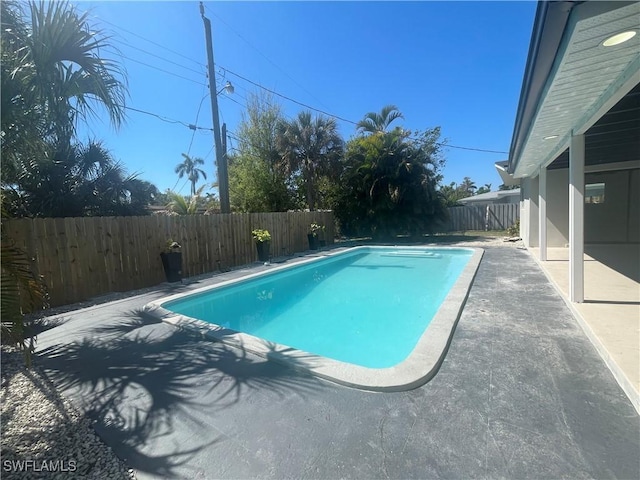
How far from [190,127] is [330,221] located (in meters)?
7.96

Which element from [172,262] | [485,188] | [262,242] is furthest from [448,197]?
[485,188]

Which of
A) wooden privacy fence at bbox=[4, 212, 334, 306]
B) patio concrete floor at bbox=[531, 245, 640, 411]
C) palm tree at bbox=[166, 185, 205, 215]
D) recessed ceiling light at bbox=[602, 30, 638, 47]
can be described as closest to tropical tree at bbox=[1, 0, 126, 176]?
wooden privacy fence at bbox=[4, 212, 334, 306]

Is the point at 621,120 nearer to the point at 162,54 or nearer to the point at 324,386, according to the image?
the point at 324,386

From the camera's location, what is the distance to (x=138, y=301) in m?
6.02

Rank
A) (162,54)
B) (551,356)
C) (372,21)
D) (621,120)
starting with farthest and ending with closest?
(162,54), (372,21), (621,120), (551,356)

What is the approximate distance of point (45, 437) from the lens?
2.25 metres

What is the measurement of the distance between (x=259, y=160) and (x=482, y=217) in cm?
1479

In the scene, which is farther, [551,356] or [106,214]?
[106,214]

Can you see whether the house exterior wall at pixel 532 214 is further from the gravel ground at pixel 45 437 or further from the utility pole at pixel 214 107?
the gravel ground at pixel 45 437

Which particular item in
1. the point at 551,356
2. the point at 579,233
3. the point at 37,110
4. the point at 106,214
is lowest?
the point at 551,356

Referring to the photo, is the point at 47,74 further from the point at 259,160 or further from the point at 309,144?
the point at 259,160

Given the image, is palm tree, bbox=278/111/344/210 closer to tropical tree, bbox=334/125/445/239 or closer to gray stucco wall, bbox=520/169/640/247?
tropical tree, bbox=334/125/445/239

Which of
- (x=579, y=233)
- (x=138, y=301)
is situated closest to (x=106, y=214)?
(x=138, y=301)

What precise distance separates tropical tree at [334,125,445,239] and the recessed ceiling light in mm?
14331
